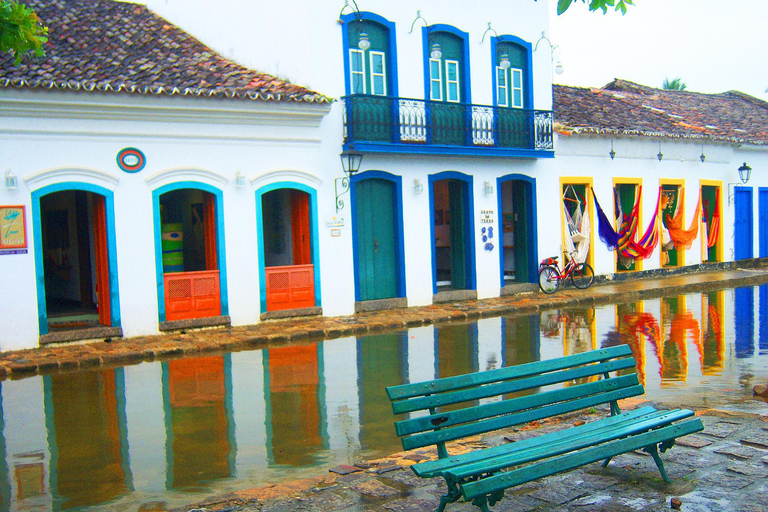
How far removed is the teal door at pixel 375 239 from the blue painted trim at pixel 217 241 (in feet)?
9.79

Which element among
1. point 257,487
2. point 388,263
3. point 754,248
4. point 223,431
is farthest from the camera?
point 754,248

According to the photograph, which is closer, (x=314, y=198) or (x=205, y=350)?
(x=205, y=350)

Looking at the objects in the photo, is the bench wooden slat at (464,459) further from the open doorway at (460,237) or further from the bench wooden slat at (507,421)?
the open doorway at (460,237)

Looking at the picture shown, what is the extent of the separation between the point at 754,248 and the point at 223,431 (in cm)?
2348

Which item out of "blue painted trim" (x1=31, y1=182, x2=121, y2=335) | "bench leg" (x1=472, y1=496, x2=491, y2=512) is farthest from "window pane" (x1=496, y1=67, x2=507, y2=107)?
"bench leg" (x1=472, y1=496, x2=491, y2=512)

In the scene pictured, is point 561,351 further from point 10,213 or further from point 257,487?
point 10,213

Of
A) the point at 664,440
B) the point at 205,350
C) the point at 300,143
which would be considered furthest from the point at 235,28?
the point at 664,440

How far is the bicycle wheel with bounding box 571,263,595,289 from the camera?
63.0 ft

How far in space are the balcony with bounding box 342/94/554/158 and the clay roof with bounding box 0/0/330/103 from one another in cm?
119

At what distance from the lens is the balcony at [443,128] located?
15.6m

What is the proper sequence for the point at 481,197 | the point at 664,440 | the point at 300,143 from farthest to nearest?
the point at 481,197, the point at 300,143, the point at 664,440

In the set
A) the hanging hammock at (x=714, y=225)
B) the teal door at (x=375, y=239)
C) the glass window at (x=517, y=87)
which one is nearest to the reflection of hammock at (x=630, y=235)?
the hanging hammock at (x=714, y=225)

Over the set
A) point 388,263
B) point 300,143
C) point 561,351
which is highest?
point 300,143

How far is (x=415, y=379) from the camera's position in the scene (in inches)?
357
